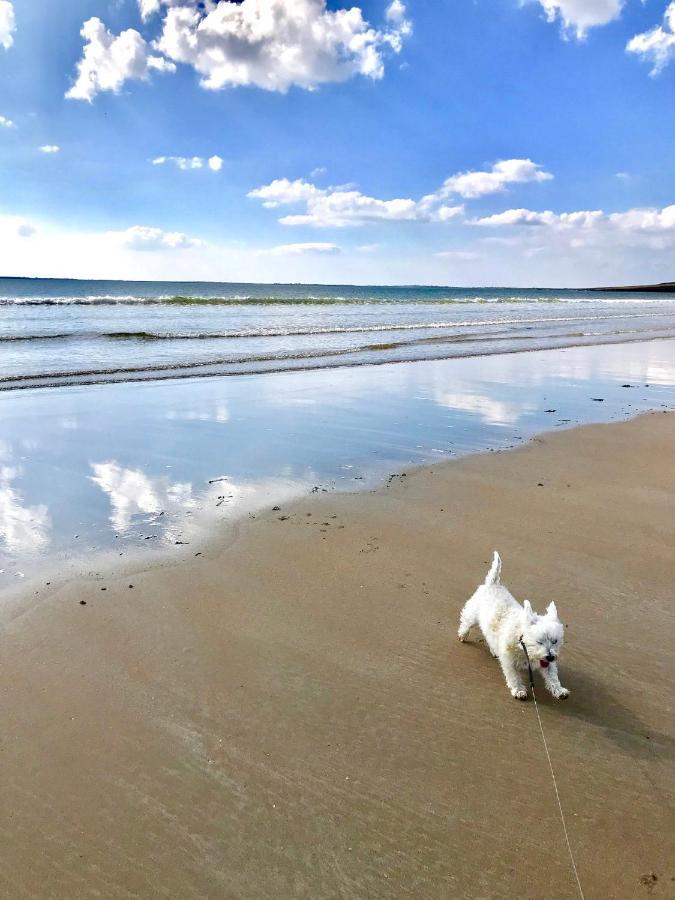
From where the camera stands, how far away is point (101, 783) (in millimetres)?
2764

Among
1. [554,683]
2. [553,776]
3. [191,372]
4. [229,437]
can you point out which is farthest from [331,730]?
[191,372]

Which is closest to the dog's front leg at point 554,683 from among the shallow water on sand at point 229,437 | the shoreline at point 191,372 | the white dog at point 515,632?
the white dog at point 515,632

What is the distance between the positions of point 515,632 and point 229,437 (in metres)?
6.11

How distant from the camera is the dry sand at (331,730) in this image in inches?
95.2

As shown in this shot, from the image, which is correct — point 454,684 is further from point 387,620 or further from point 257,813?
point 257,813

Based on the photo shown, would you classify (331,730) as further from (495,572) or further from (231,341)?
(231,341)

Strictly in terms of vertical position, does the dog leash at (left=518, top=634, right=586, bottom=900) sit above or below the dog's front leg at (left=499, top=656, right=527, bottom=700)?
below

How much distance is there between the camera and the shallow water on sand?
569 cm

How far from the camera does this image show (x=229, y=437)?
8.82m

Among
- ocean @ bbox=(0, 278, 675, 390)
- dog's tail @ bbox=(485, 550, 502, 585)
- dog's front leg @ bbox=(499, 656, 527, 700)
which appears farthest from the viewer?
ocean @ bbox=(0, 278, 675, 390)

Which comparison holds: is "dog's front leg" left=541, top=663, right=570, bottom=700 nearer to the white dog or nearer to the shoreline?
the white dog

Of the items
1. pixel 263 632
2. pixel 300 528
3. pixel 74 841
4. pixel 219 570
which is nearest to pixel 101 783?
pixel 74 841

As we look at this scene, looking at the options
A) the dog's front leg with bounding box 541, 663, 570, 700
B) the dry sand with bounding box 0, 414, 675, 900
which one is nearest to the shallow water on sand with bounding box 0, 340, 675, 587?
the dry sand with bounding box 0, 414, 675, 900

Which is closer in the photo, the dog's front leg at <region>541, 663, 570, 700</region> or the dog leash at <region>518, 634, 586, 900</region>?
the dog leash at <region>518, 634, 586, 900</region>
